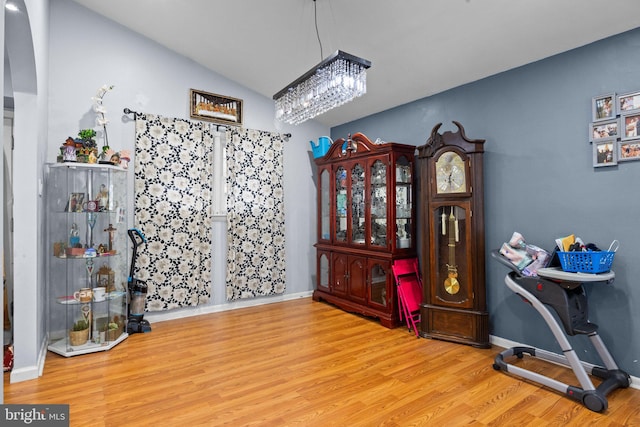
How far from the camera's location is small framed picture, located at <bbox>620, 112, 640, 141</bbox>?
255 cm

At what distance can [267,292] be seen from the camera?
4.86m

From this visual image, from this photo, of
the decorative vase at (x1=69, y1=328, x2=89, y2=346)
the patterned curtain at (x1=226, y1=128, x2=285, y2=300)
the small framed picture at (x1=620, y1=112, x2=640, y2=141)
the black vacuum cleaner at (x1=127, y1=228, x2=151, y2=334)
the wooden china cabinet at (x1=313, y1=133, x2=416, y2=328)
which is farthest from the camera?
the patterned curtain at (x1=226, y1=128, x2=285, y2=300)

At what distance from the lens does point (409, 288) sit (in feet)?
12.9

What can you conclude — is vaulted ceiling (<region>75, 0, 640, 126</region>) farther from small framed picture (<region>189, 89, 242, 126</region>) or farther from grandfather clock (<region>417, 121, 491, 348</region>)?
grandfather clock (<region>417, 121, 491, 348</region>)

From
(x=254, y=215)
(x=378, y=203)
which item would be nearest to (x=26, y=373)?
(x=254, y=215)

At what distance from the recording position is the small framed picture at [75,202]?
10.8ft

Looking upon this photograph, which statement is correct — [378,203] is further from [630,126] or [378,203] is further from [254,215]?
[630,126]

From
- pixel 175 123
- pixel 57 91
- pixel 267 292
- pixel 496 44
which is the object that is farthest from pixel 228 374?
pixel 496 44

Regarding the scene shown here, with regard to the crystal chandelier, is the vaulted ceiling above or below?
above

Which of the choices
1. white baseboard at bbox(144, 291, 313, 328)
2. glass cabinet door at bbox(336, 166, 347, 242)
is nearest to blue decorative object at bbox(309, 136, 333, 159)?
glass cabinet door at bbox(336, 166, 347, 242)

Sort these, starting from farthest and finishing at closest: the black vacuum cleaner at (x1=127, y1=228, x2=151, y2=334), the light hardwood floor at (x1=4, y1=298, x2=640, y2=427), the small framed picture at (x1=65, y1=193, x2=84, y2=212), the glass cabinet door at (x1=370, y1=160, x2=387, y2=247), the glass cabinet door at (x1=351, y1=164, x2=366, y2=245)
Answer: the glass cabinet door at (x1=351, y1=164, x2=366, y2=245), the glass cabinet door at (x1=370, y1=160, x2=387, y2=247), the black vacuum cleaner at (x1=127, y1=228, x2=151, y2=334), the small framed picture at (x1=65, y1=193, x2=84, y2=212), the light hardwood floor at (x1=4, y1=298, x2=640, y2=427)

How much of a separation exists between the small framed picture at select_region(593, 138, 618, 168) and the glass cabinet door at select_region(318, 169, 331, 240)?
9.59ft

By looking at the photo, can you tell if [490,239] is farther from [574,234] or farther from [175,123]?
[175,123]

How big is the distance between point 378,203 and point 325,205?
102 centimetres
